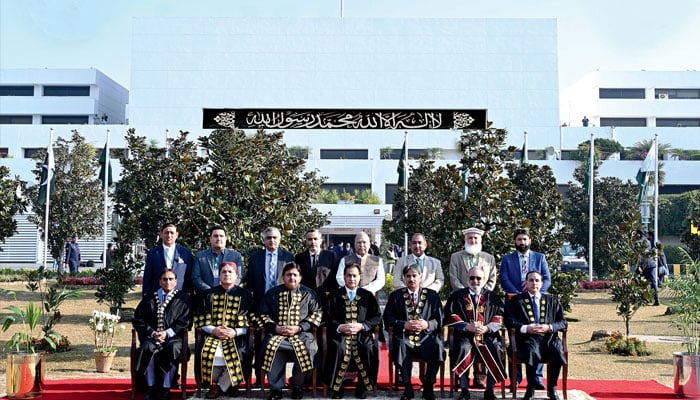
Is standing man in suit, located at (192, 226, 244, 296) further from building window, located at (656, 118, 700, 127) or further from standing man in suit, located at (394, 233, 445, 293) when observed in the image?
building window, located at (656, 118, 700, 127)

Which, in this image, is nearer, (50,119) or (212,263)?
(212,263)

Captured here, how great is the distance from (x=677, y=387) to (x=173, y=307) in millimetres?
5552

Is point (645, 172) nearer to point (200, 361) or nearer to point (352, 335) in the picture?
point (352, 335)

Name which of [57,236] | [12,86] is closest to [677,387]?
[57,236]

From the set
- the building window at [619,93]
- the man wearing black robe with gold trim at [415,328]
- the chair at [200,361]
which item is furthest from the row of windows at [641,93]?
the chair at [200,361]

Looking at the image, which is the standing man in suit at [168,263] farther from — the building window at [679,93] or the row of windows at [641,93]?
the building window at [679,93]

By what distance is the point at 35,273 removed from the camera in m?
11.8

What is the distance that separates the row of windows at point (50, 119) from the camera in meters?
57.7

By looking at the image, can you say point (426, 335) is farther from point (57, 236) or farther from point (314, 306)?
point (57, 236)

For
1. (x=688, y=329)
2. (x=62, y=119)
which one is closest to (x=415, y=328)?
(x=688, y=329)

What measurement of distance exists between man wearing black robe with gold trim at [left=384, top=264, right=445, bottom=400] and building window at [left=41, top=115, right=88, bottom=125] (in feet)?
179

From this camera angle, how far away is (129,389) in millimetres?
8188

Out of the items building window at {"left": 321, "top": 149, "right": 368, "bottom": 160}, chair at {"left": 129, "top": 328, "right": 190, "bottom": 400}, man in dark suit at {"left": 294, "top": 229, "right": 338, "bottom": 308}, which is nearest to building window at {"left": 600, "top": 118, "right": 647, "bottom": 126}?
building window at {"left": 321, "top": 149, "right": 368, "bottom": 160}

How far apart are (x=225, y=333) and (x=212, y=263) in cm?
114
